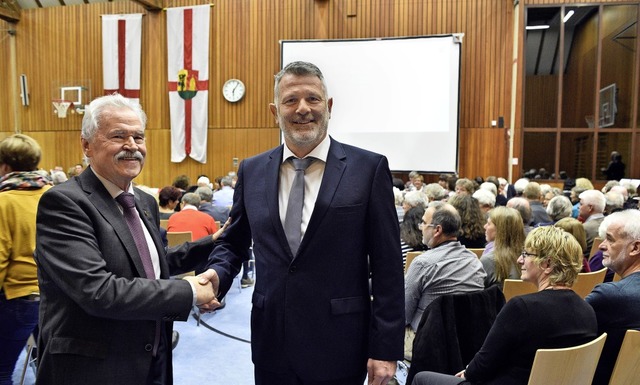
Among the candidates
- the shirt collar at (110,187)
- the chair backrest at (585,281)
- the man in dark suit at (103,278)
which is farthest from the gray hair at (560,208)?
the shirt collar at (110,187)

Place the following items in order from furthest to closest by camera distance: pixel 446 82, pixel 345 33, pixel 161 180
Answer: pixel 161 180, pixel 345 33, pixel 446 82

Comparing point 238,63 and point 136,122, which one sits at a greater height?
point 238,63

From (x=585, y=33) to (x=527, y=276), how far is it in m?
12.1

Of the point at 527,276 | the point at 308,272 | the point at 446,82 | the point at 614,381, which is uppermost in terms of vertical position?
the point at 446,82

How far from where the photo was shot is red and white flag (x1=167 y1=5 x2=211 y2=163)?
1309 cm

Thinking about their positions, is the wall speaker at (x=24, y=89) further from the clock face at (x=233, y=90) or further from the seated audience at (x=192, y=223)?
the seated audience at (x=192, y=223)

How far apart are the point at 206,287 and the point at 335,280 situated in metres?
0.45

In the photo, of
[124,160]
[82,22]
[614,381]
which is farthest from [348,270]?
[82,22]

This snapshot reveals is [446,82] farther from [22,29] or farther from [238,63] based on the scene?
[22,29]

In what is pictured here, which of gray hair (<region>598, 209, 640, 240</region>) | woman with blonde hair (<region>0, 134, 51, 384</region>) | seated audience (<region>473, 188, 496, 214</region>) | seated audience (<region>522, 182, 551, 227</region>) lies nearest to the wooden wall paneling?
woman with blonde hair (<region>0, 134, 51, 384</region>)

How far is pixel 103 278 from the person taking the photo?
1.44 meters

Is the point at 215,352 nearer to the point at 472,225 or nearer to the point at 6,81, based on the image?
the point at 472,225

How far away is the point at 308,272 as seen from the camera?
170cm

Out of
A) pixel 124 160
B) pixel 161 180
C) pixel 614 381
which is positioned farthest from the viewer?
pixel 161 180
